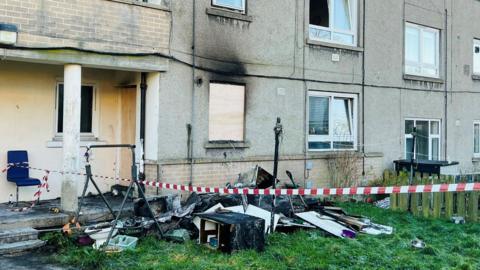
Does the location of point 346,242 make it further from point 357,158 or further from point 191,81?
point 357,158

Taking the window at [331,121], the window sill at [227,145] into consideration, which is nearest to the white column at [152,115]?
the window sill at [227,145]

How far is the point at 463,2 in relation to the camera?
706 inches

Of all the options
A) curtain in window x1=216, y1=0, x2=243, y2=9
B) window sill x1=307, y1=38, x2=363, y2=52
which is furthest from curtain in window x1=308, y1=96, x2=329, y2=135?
curtain in window x1=216, y1=0, x2=243, y2=9

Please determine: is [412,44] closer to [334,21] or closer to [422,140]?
[422,140]

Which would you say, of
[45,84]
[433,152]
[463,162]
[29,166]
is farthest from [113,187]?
[463,162]

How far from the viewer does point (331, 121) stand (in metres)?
13.9

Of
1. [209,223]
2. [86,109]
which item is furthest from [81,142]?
[209,223]

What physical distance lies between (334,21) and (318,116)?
8.83ft

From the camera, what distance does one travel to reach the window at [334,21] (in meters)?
13.8

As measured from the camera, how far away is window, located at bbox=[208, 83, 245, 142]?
11.5 metres

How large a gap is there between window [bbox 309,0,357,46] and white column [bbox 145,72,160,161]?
16.1 feet

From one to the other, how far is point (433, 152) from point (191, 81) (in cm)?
951

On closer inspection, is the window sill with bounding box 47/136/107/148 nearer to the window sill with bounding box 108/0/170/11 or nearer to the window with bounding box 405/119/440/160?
the window sill with bounding box 108/0/170/11

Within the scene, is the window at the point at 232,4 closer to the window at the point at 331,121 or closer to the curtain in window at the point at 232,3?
the curtain in window at the point at 232,3
